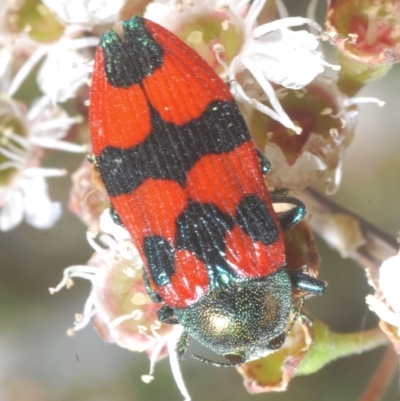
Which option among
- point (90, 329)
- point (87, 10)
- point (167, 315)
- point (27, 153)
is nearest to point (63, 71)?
point (87, 10)

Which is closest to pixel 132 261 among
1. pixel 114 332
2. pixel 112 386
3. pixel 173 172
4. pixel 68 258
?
pixel 114 332

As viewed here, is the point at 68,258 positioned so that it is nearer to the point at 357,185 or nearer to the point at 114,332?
the point at 114,332

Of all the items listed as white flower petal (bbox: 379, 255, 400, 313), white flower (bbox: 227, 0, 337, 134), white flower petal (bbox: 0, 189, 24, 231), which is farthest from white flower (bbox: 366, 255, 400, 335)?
white flower petal (bbox: 0, 189, 24, 231)

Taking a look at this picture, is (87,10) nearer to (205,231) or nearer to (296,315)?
(205,231)

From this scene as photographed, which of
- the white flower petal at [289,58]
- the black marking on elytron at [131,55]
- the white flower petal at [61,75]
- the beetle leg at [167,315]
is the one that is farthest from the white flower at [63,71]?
the beetle leg at [167,315]

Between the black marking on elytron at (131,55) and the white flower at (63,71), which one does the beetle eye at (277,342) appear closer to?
the black marking on elytron at (131,55)
